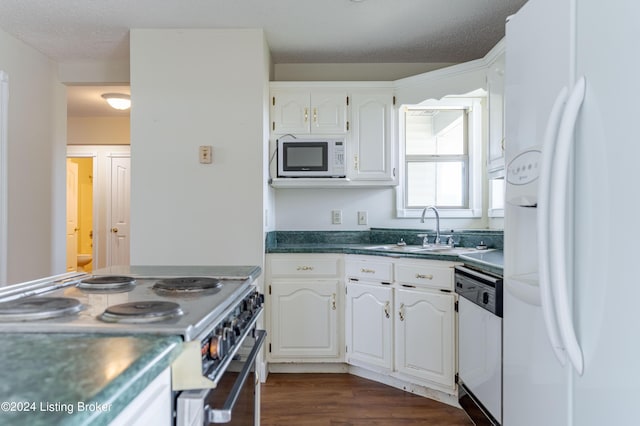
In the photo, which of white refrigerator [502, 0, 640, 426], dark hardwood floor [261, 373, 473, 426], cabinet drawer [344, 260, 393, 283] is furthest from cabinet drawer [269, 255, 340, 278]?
white refrigerator [502, 0, 640, 426]

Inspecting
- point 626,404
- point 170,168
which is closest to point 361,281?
point 170,168

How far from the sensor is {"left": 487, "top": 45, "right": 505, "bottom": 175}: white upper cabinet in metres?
2.42

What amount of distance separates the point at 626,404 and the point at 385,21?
259 cm

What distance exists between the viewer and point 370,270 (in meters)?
2.80

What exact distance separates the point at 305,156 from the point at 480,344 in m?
1.78

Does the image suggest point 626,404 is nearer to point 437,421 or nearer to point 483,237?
point 437,421

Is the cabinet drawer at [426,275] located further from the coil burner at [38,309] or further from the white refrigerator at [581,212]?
the coil burner at [38,309]

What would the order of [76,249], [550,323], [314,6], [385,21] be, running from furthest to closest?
[76,249] < [385,21] < [314,6] < [550,323]

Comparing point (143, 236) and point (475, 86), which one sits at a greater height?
point (475, 86)

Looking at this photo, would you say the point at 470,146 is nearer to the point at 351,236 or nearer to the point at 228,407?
the point at 351,236

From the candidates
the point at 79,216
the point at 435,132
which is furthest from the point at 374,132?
the point at 79,216

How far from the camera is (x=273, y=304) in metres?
2.94

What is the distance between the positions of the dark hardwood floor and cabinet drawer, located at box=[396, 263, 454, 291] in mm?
723

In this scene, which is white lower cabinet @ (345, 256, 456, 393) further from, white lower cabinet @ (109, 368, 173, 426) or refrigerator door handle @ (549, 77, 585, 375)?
white lower cabinet @ (109, 368, 173, 426)
